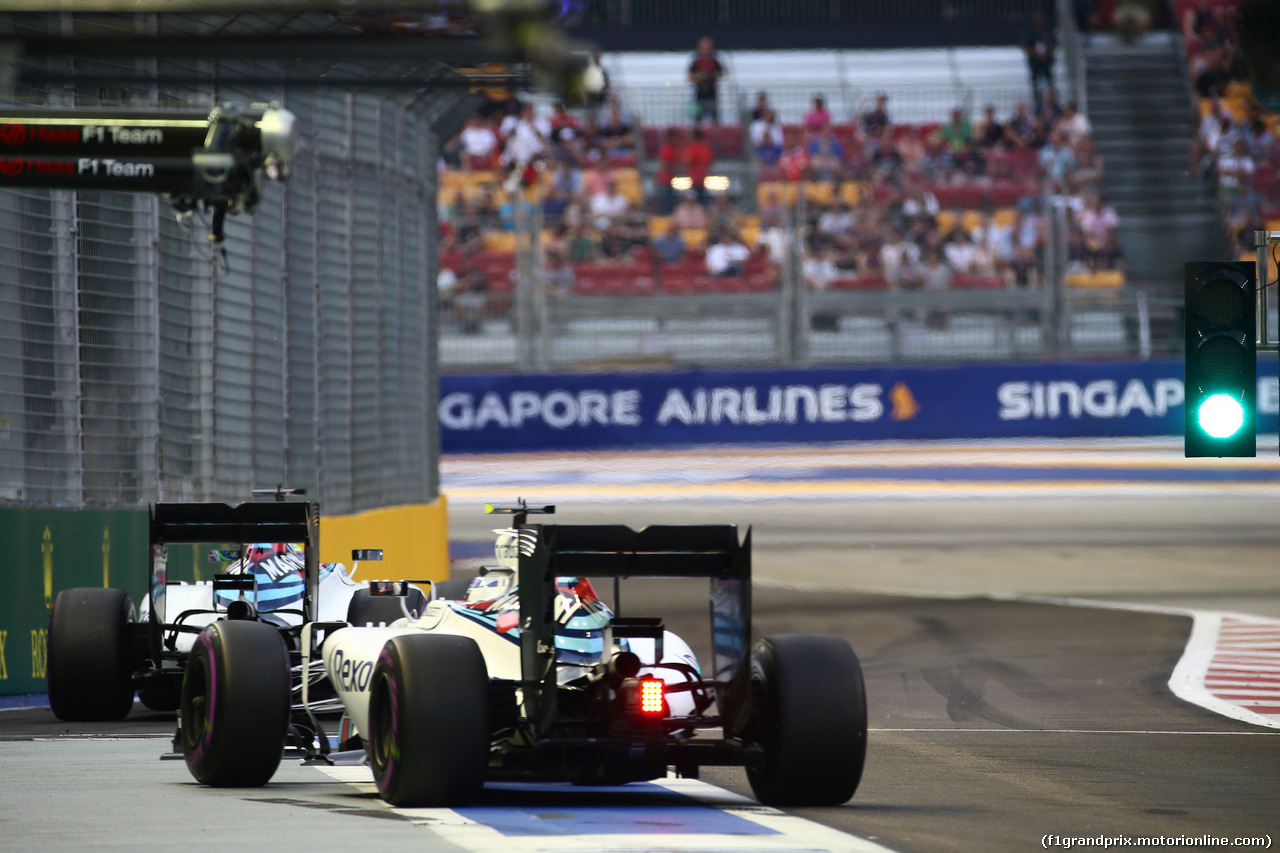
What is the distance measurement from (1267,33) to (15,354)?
9.04 metres

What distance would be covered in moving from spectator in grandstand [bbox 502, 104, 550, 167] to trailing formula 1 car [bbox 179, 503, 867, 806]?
21.0 m

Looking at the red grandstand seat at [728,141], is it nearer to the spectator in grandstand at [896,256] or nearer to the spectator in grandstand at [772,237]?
the spectator in grandstand at [772,237]

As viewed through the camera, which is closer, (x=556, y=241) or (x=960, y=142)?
(x=556, y=241)

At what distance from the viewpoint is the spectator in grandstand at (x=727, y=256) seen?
2664 cm

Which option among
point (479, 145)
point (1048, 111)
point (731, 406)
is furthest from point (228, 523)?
point (1048, 111)

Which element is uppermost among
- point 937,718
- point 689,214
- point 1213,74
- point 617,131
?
point 1213,74

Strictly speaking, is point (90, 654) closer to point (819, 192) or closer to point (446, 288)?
point (446, 288)

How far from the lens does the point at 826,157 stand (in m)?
29.0

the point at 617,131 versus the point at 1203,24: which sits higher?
the point at 1203,24

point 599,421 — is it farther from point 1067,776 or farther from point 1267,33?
point 1267,33

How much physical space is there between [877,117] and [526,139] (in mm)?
5750

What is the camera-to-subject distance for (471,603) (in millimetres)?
8320

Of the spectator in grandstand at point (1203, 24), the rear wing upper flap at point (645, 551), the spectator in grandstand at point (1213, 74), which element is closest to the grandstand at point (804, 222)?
the spectator in grandstand at point (1213, 74)

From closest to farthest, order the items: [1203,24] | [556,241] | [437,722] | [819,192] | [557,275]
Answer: [437,722], [557,275], [556,241], [819,192], [1203,24]
